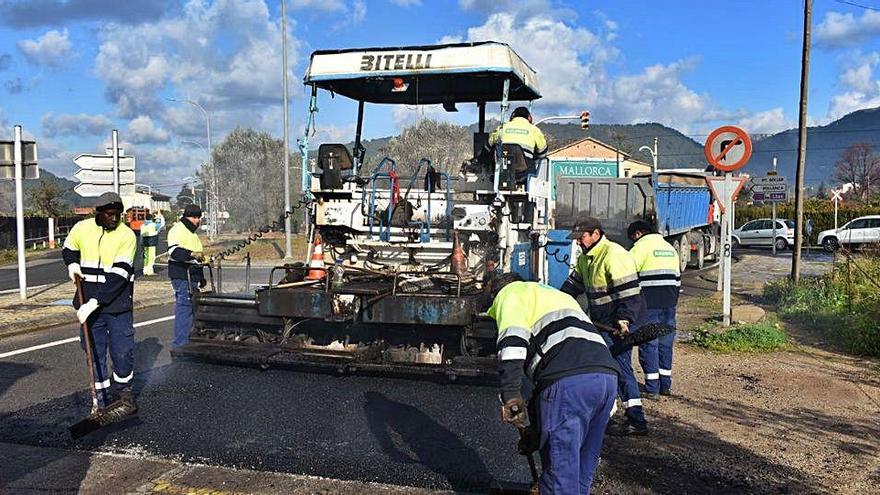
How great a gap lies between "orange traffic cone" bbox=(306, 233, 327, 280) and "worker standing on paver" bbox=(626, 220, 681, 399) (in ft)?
10.2

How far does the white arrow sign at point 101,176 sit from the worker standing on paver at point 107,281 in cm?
771

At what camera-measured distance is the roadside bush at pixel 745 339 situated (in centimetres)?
872

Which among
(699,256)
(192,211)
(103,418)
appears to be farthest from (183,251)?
(699,256)

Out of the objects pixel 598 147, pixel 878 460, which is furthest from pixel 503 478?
pixel 598 147

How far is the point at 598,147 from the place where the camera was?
6912 centimetres

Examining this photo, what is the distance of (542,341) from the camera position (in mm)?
3773

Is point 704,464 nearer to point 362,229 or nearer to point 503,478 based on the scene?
point 503,478

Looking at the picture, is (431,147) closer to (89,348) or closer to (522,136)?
(522,136)

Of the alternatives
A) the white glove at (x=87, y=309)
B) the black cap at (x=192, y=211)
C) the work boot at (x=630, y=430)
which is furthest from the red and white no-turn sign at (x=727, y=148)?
the white glove at (x=87, y=309)

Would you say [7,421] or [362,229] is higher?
[362,229]

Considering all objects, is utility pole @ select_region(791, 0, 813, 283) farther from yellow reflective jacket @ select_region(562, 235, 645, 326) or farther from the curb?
the curb

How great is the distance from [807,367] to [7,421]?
7.42 metres

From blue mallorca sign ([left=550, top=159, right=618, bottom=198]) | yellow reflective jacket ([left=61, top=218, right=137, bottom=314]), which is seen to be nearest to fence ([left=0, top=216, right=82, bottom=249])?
blue mallorca sign ([left=550, top=159, right=618, bottom=198])

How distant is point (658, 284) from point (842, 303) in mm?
5349
